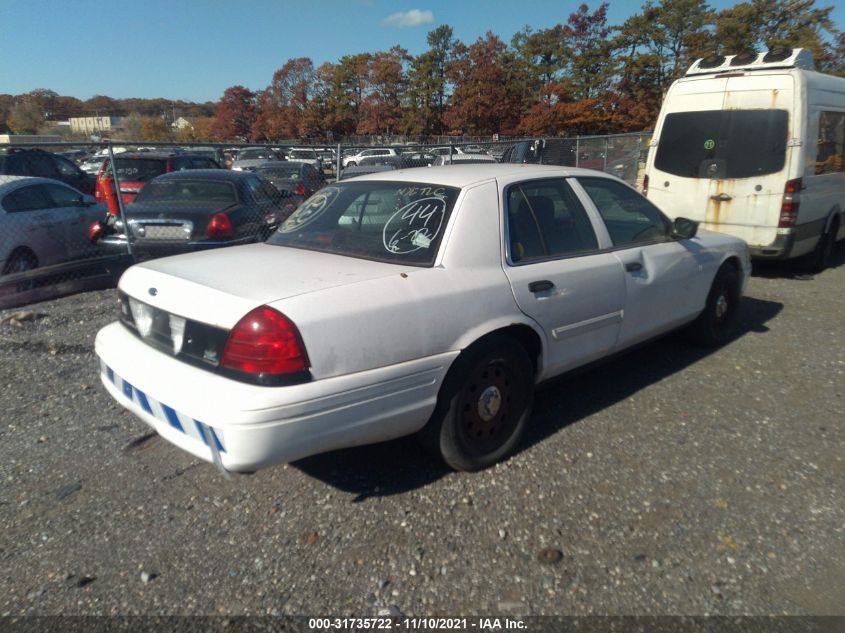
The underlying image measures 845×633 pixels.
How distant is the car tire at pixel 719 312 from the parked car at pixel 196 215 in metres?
4.92

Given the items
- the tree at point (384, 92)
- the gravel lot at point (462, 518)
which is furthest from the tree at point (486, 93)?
the gravel lot at point (462, 518)

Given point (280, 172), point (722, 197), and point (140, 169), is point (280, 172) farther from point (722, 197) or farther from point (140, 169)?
point (722, 197)

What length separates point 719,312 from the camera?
17.1 ft

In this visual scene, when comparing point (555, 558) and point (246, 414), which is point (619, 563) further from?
point (246, 414)

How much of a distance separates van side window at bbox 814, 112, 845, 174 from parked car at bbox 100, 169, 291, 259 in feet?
22.1

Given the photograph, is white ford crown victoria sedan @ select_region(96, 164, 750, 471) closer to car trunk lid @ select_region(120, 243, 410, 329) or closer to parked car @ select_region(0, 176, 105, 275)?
car trunk lid @ select_region(120, 243, 410, 329)

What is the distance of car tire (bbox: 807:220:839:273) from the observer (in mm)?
8219

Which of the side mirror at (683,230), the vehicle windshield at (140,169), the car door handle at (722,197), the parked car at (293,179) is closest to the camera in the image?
the side mirror at (683,230)

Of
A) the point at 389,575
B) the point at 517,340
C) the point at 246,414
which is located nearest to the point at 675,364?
the point at 517,340

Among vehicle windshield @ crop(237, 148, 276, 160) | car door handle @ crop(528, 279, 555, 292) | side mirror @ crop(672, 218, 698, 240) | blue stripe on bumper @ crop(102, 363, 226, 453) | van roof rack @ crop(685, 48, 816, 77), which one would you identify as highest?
van roof rack @ crop(685, 48, 816, 77)

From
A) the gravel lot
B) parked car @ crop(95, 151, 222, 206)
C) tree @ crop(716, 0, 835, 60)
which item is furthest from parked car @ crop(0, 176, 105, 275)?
tree @ crop(716, 0, 835, 60)

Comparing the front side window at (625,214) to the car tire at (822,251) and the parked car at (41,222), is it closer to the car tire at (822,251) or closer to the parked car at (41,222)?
the car tire at (822,251)

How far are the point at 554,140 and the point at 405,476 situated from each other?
10.1m

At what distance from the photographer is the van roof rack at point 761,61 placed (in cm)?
722
